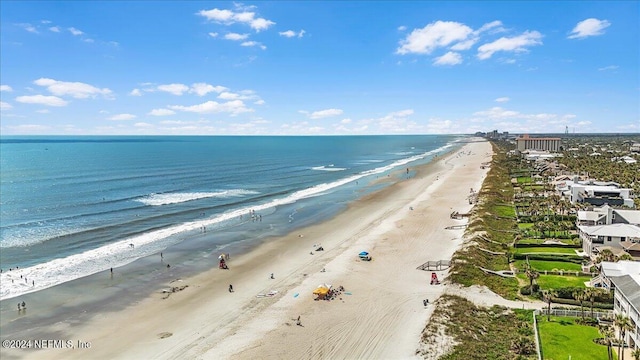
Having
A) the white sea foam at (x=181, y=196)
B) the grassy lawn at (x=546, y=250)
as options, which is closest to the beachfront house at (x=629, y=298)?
the grassy lawn at (x=546, y=250)

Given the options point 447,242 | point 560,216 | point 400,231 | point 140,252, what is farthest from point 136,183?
point 560,216

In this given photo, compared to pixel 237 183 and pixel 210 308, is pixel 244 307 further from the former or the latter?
pixel 237 183

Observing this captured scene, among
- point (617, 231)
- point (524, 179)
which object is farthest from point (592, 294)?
point (524, 179)

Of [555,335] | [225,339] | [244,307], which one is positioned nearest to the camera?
[555,335]

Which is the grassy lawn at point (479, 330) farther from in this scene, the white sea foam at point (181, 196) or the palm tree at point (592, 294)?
the white sea foam at point (181, 196)

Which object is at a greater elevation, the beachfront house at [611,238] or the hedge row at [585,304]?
the beachfront house at [611,238]

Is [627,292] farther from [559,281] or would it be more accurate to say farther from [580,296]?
Answer: [559,281]

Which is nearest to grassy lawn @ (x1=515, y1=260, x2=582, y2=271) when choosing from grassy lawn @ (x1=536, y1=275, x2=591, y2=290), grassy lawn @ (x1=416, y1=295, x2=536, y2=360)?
grassy lawn @ (x1=536, y1=275, x2=591, y2=290)
